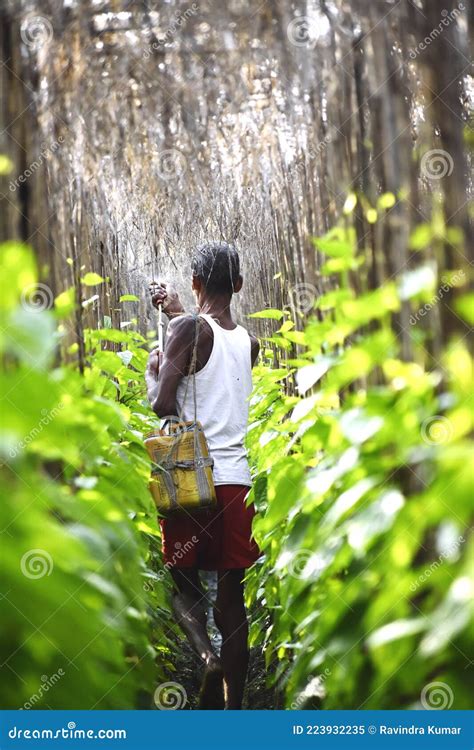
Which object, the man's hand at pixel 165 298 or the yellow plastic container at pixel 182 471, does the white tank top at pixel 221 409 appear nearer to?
the yellow plastic container at pixel 182 471

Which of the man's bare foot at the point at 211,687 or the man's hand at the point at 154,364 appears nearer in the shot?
the man's bare foot at the point at 211,687

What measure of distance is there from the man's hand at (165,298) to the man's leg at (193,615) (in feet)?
3.54

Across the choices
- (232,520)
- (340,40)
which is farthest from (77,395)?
(232,520)

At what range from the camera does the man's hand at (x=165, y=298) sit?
3.33m

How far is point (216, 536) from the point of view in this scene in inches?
108

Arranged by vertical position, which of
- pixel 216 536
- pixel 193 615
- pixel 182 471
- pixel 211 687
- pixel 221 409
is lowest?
pixel 211 687

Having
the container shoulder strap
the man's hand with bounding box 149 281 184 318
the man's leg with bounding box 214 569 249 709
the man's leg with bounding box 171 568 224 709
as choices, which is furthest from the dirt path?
the man's hand with bounding box 149 281 184 318

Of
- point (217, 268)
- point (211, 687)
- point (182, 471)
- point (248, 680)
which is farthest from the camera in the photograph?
point (248, 680)

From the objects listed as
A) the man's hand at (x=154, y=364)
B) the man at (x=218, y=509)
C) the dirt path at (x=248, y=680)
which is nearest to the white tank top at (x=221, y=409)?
the man at (x=218, y=509)

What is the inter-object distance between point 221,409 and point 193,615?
25.4 inches

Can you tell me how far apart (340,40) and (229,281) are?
1.20 m

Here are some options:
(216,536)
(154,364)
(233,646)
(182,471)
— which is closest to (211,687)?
(233,646)

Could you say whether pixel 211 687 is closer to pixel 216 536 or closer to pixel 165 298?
pixel 216 536
